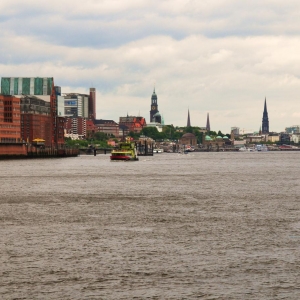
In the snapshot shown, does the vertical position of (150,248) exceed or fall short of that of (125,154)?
it falls short

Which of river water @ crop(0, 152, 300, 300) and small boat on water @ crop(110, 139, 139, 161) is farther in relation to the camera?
small boat on water @ crop(110, 139, 139, 161)

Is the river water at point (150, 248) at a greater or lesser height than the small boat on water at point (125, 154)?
lesser

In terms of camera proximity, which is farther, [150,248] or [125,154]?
[125,154]

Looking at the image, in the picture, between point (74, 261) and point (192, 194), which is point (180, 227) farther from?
point (192, 194)

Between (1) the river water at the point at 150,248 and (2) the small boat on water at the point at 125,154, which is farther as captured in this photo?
(2) the small boat on water at the point at 125,154

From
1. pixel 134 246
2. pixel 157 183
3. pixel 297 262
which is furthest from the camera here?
pixel 157 183

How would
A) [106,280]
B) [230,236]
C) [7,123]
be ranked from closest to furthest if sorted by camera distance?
[106,280] < [230,236] < [7,123]

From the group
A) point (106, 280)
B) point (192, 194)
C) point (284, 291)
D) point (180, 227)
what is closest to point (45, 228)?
point (180, 227)

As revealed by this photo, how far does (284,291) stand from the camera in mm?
25688

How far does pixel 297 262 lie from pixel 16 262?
1038 cm

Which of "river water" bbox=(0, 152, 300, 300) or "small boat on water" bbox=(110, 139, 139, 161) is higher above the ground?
"small boat on water" bbox=(110, 139, 139, 161)

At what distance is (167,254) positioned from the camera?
1248 inches

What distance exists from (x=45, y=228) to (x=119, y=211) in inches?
358

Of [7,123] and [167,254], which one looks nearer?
[167,254]
